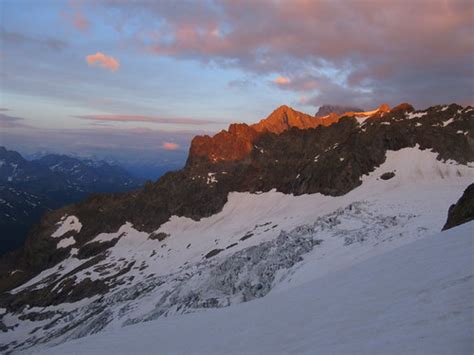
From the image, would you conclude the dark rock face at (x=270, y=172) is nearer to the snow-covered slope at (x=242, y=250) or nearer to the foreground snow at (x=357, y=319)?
the snow-covered slope at (x=242, y=250)

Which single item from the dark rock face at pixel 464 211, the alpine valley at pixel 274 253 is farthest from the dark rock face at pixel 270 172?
the dark rock face at pixel 464 211

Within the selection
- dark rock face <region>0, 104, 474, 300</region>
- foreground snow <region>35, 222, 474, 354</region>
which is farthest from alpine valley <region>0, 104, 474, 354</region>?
dark rock face <region>0, 104, 474, 300</region>

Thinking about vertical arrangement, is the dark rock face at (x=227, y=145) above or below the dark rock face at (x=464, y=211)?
above

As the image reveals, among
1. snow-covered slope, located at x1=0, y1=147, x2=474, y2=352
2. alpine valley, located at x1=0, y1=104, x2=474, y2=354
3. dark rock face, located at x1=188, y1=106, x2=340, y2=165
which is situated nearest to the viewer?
alpine valley, located at x1=0, y1=104, x2=474, y2=354

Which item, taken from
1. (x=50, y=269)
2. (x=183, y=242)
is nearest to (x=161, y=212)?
(x=183, y=242)

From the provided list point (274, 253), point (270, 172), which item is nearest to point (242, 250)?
point (274, 253)

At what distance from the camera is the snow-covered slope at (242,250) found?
39.6 m

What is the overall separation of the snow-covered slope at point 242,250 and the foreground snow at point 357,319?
0.36m

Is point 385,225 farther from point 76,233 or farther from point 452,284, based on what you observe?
point 76,233

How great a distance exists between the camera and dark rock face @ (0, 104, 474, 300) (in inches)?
3856

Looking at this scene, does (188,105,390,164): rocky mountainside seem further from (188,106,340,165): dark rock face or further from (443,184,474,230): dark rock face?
(443,184,474,230): dark rock face

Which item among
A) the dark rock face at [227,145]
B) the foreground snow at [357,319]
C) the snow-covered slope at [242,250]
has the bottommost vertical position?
the snow-covered slope at [242,250]

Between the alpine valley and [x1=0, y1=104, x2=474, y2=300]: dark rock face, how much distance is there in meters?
0.52

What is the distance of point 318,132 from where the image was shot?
132m
